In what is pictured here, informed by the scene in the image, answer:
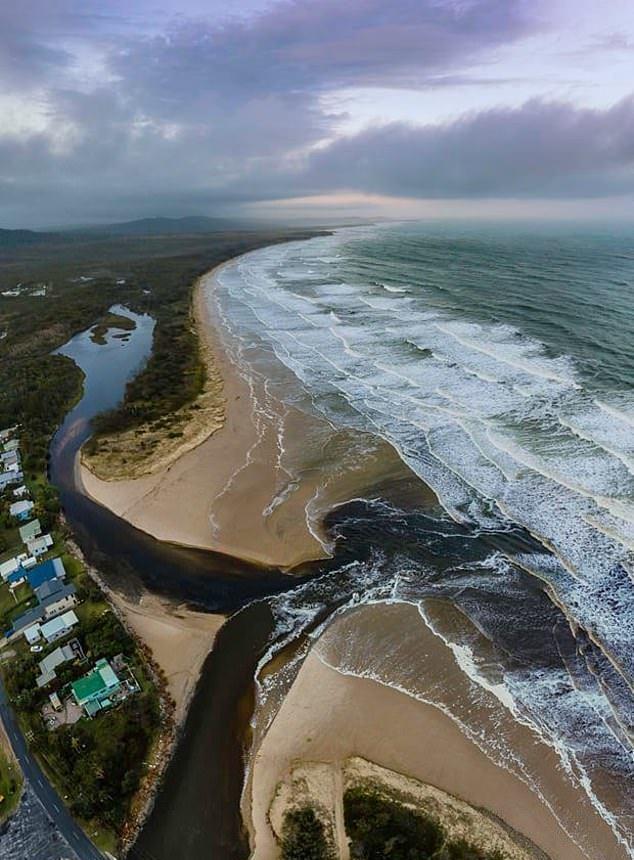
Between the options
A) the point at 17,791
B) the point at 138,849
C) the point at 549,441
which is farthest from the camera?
the point at 549,441

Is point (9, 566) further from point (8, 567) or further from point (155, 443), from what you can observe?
point (155, 443)

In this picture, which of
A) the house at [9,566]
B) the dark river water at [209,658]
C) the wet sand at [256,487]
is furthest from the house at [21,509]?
the house at [9,566]

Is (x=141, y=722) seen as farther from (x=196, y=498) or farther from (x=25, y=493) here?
(x=25, y=493)

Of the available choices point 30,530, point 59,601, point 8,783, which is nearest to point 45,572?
point 59,601

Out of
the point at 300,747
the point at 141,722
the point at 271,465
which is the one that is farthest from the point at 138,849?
the point at 271,465

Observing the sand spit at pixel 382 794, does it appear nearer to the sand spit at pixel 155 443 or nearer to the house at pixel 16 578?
the house at pixel 16 578

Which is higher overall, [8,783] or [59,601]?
[59,601]
